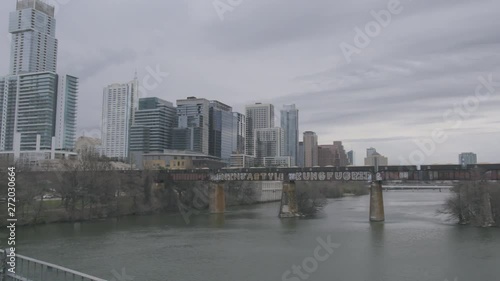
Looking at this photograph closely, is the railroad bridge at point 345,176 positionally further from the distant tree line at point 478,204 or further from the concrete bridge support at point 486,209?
the distant tree line at point 478,204

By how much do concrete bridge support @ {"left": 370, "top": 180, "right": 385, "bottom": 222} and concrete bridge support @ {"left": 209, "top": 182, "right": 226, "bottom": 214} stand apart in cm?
3148

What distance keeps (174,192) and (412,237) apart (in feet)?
195

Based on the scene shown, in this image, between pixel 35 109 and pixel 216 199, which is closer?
pixel 216 199

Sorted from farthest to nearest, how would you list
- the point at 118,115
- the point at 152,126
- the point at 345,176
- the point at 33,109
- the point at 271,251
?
1. the point at 33,109
2. the point at 152,126
3. the point at 118,115
4. the point at 345,176
5. the point at 271,251

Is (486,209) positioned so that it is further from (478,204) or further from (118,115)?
(118,115)

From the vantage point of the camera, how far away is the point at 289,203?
75.7 metres

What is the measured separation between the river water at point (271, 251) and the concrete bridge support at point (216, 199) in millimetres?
23607

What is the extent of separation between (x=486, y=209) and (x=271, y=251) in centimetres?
3381

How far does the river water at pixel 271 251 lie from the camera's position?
30797 mm

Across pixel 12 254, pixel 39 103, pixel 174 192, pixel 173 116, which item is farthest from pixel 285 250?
pixel 39 103

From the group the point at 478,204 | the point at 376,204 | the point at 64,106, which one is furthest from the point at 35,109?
the point at 478,204

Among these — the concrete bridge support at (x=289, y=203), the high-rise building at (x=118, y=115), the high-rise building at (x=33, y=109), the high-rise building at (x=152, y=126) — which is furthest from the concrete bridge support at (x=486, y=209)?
the high-rise building at (x=33, y=109)

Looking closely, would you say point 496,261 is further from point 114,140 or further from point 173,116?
point 173,116

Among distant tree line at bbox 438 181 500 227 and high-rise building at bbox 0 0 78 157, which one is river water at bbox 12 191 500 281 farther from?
high-rise building at bbox 0 0 78 157
